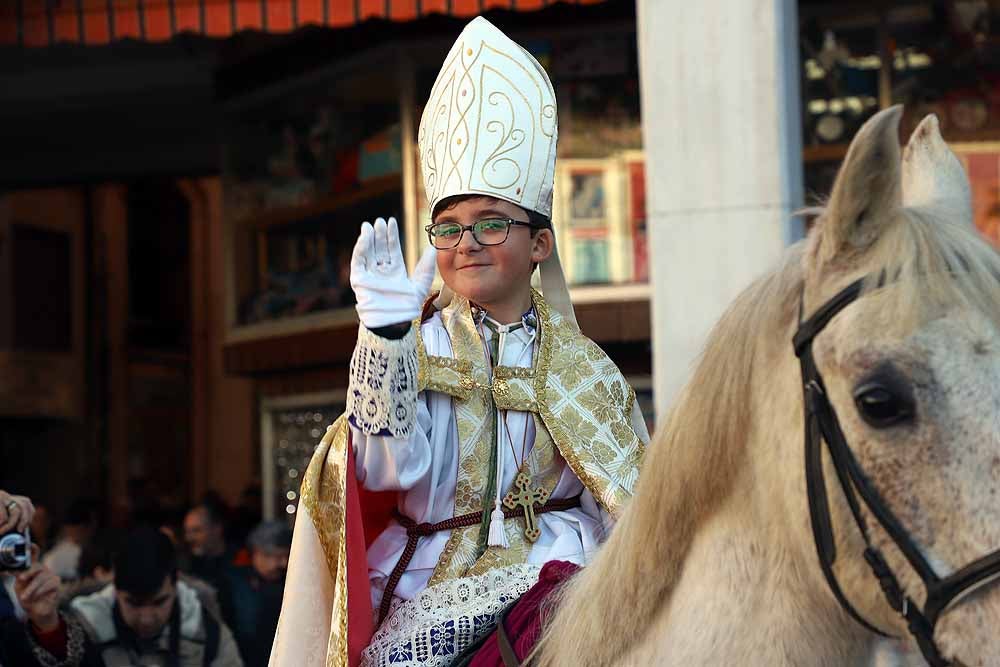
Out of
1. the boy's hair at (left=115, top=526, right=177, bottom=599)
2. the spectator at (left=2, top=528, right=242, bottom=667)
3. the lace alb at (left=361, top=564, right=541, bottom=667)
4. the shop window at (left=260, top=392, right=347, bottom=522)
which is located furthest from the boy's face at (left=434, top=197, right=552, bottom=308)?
the shop window at (left=260, top=392, right=347, bottom=522)

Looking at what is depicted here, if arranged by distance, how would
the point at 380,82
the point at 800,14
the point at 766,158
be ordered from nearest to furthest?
the point at 766,158
the point at 800,14
the point at 380,82

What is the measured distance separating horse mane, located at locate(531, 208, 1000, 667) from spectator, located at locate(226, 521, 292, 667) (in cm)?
412

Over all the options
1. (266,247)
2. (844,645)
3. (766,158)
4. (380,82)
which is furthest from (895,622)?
(266,247)

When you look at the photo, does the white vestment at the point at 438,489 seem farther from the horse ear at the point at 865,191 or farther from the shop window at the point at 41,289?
the shop window at the point at 41,289

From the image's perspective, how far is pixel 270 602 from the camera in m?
6.73

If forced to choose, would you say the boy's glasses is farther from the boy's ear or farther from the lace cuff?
the lace cuff

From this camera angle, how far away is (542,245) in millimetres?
3322

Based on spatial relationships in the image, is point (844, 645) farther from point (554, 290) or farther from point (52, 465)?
point (52, 465)

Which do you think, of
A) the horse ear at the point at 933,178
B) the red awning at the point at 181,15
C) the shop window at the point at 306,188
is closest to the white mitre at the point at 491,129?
the horse ear at the point at 933,178

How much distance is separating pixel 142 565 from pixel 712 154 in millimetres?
2867

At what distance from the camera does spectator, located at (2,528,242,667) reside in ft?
19.2

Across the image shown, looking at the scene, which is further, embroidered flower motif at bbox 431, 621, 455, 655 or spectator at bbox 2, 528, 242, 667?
spectator at bbox 2, 528, 242, 667

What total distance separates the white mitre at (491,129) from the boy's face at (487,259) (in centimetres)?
3

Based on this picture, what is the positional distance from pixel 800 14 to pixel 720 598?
6981 mm
